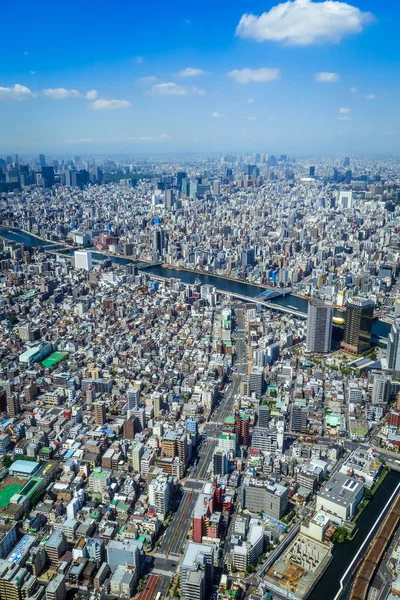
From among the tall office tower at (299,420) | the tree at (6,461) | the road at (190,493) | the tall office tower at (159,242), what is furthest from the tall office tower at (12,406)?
the tall office tower at (159,242)

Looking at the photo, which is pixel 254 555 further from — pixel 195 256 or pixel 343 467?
pixel 195 256

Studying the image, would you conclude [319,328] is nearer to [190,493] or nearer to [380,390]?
[380,390]

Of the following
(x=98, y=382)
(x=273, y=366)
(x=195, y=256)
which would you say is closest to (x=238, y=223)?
(x=195, y=256)

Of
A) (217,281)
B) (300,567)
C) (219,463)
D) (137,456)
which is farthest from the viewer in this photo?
(217,281)

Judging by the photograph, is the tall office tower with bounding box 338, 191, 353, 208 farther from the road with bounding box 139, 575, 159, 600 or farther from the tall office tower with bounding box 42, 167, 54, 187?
the road with bounding box 139, 575, 159, 600

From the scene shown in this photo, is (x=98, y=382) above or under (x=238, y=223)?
under

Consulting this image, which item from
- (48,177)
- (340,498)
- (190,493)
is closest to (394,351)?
(340,498)
